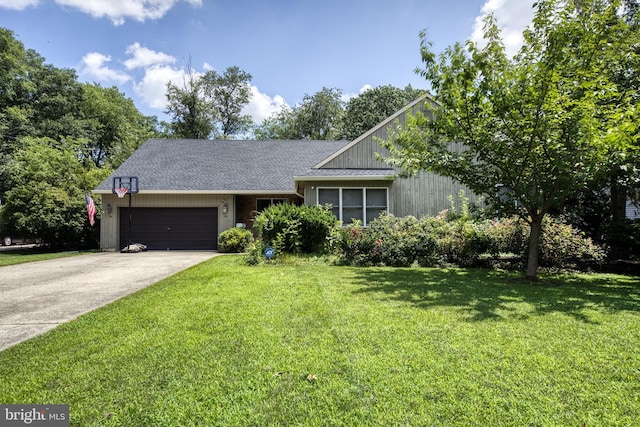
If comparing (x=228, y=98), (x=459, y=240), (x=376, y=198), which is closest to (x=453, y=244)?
(x=459, y=240)

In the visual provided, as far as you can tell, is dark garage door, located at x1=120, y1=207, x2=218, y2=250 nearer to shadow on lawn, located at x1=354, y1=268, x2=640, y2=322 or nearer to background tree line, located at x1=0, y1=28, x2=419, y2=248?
shadow on lawn, located at x1=354, y1=268, x2=640, y2=322

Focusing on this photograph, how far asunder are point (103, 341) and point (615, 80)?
12.9m

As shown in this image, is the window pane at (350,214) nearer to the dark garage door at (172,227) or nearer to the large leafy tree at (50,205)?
the dark garage door at (172,227)

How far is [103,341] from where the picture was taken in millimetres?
3529

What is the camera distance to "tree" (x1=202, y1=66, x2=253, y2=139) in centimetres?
3266

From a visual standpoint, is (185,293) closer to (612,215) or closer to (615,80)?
(615,80)

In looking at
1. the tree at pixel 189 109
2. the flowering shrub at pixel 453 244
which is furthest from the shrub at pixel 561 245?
the tree at pixel 189 109

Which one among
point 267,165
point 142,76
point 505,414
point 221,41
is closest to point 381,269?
point 505,414

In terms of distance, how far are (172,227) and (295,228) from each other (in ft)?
A: 25.9

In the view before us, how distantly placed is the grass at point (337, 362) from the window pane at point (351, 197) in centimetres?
781

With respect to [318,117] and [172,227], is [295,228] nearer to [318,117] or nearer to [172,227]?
[172,227]

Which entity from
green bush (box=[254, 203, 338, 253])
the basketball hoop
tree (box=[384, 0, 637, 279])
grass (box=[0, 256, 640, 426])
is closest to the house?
the basketball hoop

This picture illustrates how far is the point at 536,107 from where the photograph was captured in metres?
6.40

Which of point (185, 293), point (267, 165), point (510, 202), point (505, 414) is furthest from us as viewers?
point (267, 165)
